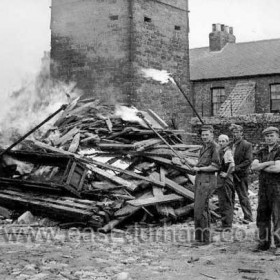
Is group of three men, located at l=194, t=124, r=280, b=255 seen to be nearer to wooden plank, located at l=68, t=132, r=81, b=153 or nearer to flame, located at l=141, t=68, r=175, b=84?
wooden plank, located at l=68, t=132, r=81, b=153

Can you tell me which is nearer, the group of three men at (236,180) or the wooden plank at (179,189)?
the group of three men at (236,180)

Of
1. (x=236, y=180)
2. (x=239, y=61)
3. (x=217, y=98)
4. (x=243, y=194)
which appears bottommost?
(x=243, y=194)

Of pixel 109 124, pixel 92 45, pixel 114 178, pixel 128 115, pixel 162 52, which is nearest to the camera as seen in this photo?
pixel 114 178

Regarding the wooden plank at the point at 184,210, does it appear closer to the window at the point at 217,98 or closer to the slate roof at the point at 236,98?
the slate roof at the point at 236,98

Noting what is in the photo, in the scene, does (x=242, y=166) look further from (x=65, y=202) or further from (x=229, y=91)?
(x=229, y=91)

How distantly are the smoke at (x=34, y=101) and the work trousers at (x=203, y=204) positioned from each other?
644 cm

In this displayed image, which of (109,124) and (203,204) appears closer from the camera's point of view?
(203,204)

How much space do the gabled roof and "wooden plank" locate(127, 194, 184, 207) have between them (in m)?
18.8

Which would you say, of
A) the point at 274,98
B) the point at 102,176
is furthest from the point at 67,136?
the point at 274,98

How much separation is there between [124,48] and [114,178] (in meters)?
7.77

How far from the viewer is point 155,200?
30.5 ft

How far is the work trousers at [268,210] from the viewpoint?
680 centimetres

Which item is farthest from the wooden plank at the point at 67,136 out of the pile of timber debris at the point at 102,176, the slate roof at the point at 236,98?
the slate roof at the point at 236,98

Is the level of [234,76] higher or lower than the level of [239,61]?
lower
